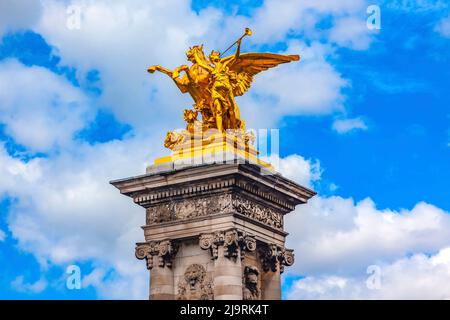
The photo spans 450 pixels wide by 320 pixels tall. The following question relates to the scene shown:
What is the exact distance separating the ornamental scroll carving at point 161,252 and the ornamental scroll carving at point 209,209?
0.68 metres

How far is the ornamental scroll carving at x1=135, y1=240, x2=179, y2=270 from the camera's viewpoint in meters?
27.8

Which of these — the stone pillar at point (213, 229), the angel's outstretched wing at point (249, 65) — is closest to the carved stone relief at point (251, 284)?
the stone pillar at point (213, 229)

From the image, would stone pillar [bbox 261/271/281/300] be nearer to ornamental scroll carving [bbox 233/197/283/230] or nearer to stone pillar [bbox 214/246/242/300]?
ornamental scroll carving [bbox 233/197/283/230]

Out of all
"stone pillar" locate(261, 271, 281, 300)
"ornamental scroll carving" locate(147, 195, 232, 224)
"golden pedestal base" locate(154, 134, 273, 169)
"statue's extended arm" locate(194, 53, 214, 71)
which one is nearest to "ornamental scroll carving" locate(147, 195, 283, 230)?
"ornamental scroll carving" locate(147, 195, 232, 224)

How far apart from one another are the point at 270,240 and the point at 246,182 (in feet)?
A: 7.12

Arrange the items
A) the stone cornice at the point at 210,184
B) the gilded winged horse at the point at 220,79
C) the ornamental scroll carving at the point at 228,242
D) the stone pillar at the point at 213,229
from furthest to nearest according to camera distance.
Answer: the gilded winged horse at the point at 220,79 → the stone cornice at the point at 210,184 → the stone pillar at the point at 213,229 → the ornamental scroll carving at the point at 228,242

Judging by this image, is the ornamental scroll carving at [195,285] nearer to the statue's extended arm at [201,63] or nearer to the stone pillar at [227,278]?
the stone pillar at [227,278]

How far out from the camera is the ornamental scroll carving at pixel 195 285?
88.3 feet

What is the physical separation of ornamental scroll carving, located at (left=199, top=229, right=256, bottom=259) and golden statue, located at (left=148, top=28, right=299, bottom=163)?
293 centimetres

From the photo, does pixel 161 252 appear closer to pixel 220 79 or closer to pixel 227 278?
pixel 227 278

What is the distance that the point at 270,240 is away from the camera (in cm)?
2866

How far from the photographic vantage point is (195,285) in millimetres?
27234
